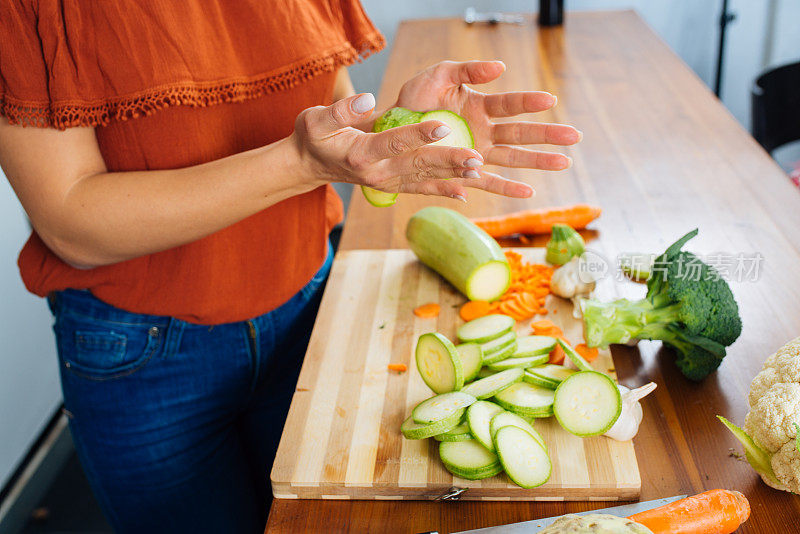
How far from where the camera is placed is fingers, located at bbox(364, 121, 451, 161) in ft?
2.97

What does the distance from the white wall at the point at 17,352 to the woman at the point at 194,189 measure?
4.75 feet

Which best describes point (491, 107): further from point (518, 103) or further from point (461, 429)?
point (461, 429)

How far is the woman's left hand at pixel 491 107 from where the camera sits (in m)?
1.19

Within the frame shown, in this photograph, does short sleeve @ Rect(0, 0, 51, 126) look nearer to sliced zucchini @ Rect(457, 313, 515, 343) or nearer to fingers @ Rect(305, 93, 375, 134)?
fingers @ Rect(305, 93, 375, 134)

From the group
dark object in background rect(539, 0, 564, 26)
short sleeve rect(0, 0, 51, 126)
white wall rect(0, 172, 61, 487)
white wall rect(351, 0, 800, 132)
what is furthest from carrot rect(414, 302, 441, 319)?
white wall rect(351, 0, 800, 132)

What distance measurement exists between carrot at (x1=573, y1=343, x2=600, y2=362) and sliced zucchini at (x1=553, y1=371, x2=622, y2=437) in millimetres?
201

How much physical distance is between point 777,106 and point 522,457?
2090mm

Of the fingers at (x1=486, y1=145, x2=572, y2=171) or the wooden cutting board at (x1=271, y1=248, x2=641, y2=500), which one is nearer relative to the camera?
the wooden cutting board at (x1=271, y1=248, x2=641, y2=500)

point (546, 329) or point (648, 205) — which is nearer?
point (546, 329)

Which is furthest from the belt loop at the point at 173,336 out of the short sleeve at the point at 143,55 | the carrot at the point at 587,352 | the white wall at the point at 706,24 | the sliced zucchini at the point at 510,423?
the white wall at the point at 706,24

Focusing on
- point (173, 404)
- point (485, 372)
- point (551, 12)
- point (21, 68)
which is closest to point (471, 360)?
point (485, 372)

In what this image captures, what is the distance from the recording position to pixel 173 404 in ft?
4.33

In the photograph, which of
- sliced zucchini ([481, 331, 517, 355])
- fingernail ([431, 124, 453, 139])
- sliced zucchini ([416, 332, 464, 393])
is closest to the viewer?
fingernail ([431, 124, 453, 139])

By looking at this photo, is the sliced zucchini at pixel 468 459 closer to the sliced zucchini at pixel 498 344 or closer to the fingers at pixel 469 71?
the sliced zucchini at pixel 498 344
